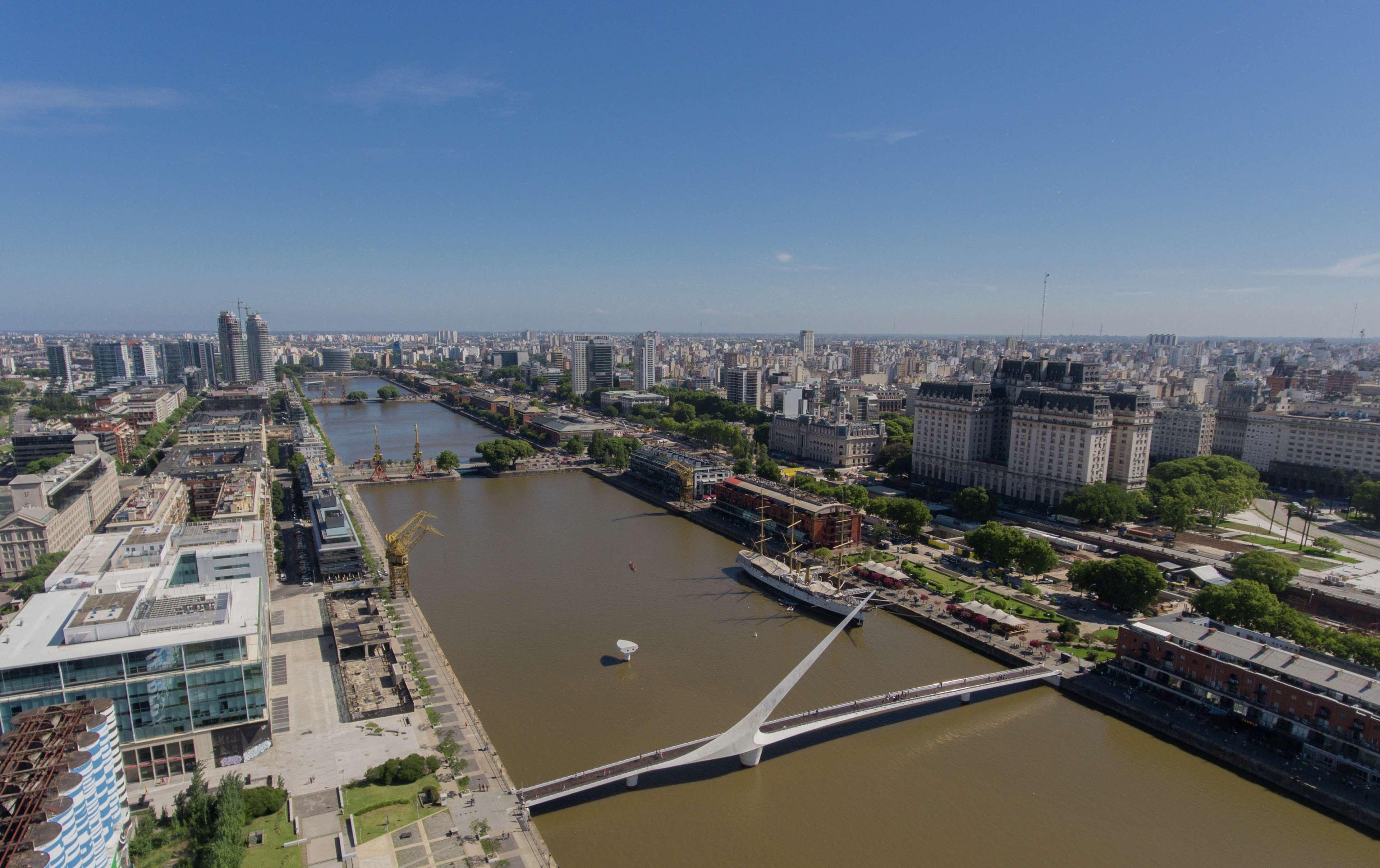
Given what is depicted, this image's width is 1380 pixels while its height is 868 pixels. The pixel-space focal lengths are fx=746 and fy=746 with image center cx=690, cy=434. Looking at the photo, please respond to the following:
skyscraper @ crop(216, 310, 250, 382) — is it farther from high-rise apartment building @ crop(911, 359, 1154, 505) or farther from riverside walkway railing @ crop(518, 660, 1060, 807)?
riverside walkway railing @ crop(518, 660, 1060, 807)

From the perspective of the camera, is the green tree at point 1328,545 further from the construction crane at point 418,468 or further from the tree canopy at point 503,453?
the construction crane at point 418,468

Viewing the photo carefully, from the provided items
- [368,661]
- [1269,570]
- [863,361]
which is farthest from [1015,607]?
[863,361]

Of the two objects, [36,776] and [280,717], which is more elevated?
[36,776]

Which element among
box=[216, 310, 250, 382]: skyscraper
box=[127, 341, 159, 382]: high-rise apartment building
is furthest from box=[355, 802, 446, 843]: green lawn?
box=[127, 341, 159, 382]: high-rise apartment building

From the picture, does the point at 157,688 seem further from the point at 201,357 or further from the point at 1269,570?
the point at 201,357

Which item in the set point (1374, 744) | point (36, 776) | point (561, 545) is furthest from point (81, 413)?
point (1374, 744)

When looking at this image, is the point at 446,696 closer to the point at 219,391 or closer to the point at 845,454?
the point at 845,454
